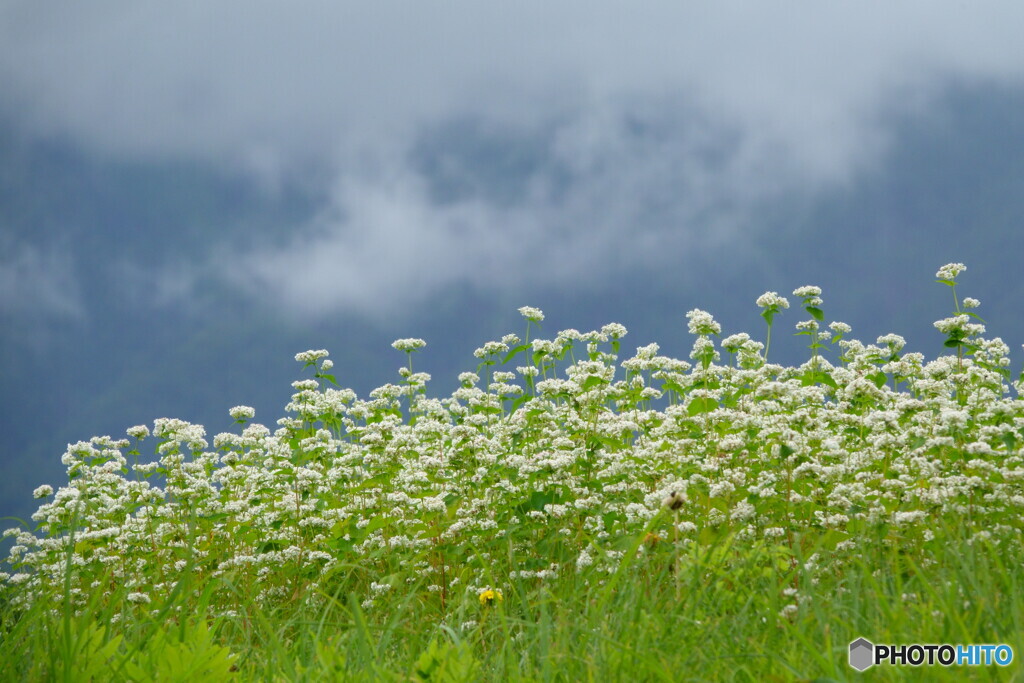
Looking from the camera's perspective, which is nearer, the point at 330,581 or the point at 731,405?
the point at 330,581

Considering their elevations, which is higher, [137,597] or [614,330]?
[614,330]

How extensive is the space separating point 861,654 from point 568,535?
358cm

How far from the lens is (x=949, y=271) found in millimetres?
8602

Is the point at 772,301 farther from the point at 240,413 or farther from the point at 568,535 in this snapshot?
the point at 240,413

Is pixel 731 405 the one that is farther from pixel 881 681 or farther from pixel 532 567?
pixel 881 681

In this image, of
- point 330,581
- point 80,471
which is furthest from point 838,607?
point 80,471

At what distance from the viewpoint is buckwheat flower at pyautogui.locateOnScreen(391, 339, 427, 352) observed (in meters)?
10.8

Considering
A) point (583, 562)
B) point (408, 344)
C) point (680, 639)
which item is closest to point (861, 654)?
point (680, 639)

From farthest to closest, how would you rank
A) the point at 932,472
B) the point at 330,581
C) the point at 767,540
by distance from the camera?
the point at 330,581 → the point at 932,472 → the point at 767,540

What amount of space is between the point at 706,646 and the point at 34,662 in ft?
11.0

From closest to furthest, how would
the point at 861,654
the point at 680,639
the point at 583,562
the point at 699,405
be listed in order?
the point at 861,654 → the point at 680,639 → the point at 583,562 → the point at 699,405

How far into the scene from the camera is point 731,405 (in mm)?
8219

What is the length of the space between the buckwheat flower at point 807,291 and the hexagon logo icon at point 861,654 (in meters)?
5.36

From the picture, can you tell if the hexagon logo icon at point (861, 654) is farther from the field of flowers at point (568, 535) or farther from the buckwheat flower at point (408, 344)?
the buckwheat flower at point (408, 344)
